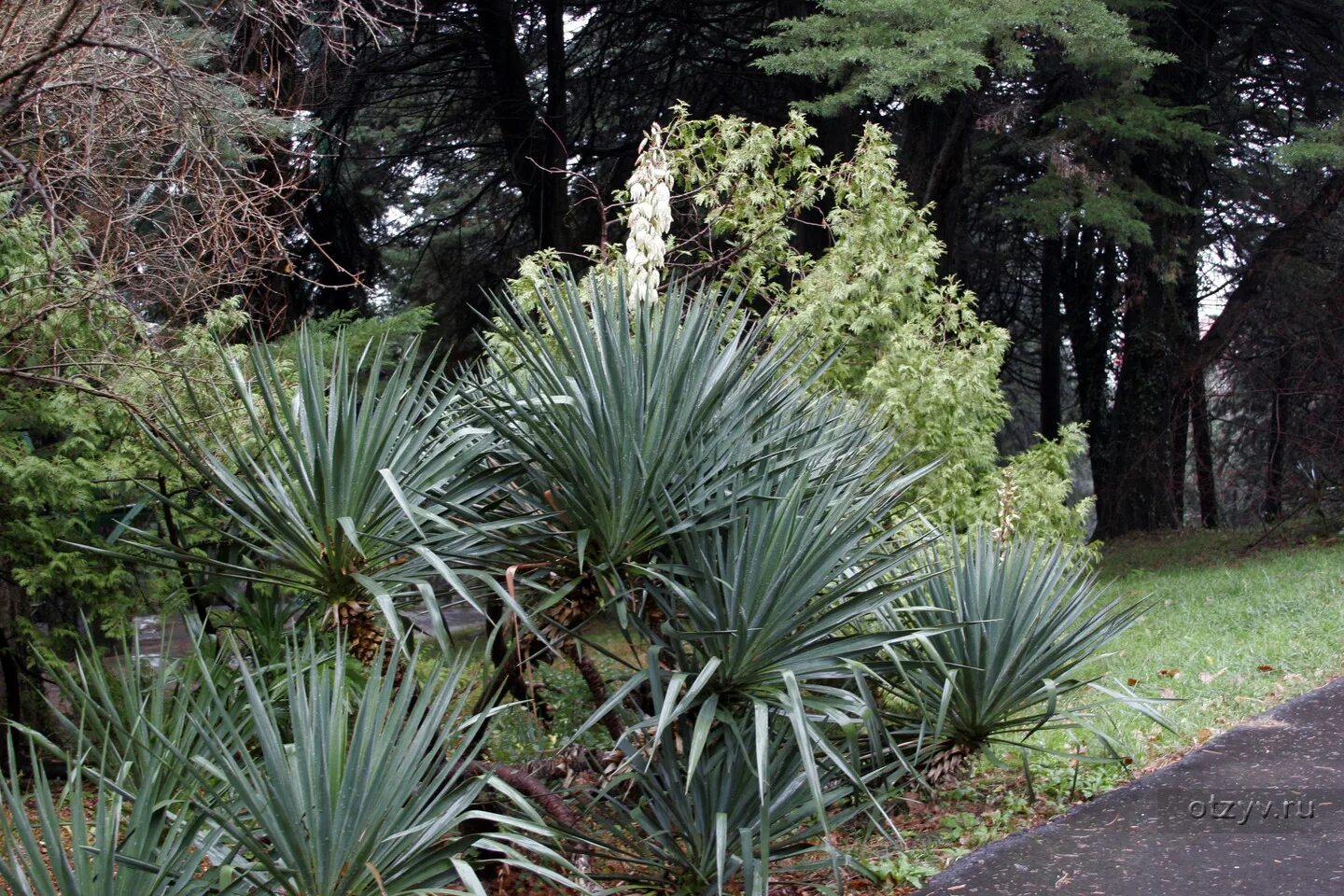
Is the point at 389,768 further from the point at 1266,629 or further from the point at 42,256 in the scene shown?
the point at 1266,629

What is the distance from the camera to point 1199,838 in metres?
4.44

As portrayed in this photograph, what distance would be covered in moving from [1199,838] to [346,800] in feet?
10.1

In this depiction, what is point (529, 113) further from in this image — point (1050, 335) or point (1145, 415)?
point (1050, 335)

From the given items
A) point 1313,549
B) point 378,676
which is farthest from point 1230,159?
point 378,676

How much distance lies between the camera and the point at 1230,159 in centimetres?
1845

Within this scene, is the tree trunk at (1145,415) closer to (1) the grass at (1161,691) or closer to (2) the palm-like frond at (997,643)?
(1) the grass at (1161,691)

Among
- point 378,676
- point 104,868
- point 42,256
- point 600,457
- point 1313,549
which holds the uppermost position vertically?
point 42,256

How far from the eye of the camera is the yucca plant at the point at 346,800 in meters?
3.21

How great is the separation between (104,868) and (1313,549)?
1332cm

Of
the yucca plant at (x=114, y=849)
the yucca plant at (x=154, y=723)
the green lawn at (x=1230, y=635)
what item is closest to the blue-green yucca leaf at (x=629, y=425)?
the yucca plant at (x=154, y=723)

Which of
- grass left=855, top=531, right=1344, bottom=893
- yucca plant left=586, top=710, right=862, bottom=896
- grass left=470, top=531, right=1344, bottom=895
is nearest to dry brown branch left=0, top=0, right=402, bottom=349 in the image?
grass left=470, top=531, right=1344, bottom=895

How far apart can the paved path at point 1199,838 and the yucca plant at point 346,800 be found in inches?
69.2

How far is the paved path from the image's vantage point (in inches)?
159

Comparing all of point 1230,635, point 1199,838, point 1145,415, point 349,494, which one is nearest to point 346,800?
point 349,494
